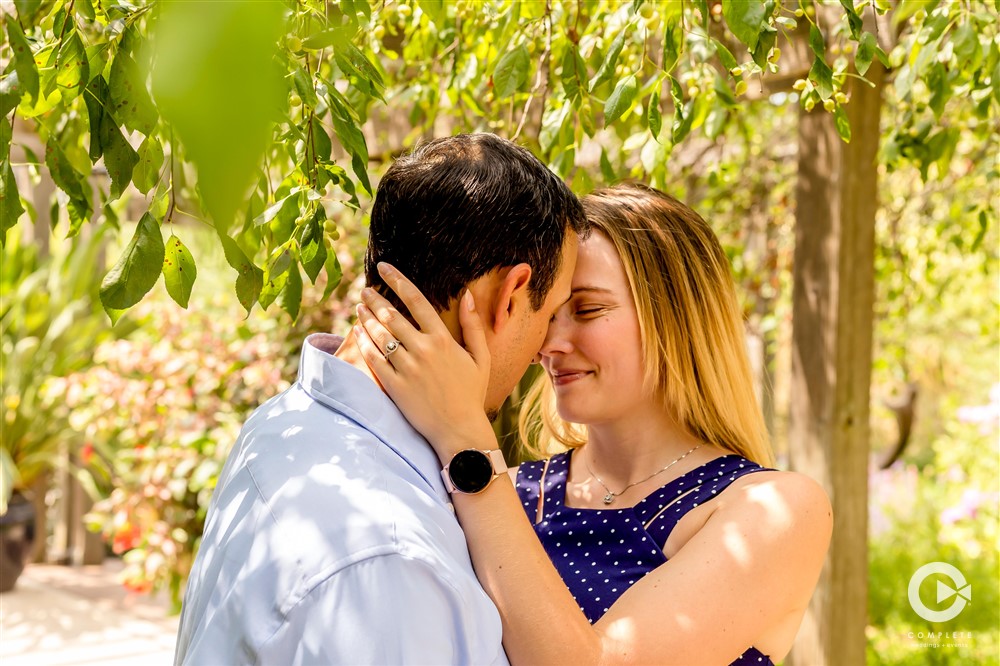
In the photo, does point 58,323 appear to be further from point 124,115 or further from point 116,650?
point 124,115

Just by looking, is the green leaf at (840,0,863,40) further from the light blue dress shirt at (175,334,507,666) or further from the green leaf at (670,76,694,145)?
the light blue dress shirt at (175,334,507,666)

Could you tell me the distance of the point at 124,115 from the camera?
0.99 m

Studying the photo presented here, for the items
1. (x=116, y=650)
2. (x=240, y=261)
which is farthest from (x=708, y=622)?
(x=116, y=650)

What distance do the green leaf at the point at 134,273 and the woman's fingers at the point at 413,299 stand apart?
0.87 ft

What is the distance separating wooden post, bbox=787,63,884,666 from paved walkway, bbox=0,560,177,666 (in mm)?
2914

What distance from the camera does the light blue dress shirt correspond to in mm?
849

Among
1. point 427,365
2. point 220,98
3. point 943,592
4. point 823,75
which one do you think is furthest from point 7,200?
point 943,592

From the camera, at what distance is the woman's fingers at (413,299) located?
1.14 metres

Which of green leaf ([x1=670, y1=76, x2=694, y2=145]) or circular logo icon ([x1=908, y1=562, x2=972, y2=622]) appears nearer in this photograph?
green leaf ([x1=670, y1=76, x2=694, y2=145])

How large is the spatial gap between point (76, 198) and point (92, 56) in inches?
9.9

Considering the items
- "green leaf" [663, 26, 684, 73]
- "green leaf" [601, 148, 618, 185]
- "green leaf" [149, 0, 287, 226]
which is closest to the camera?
"green leaf" [149, 0, 287, 226]

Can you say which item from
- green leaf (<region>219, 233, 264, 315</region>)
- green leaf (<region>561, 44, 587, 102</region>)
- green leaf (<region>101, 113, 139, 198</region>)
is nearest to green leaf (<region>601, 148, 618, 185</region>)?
green leaf (<region>561, 44, 587, 102</region>)

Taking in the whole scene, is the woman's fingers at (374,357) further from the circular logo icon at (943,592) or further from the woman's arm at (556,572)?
the circular logo icon at (943,592)

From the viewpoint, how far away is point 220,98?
0.34 m
